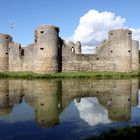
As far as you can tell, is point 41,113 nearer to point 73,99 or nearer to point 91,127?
point 91,127

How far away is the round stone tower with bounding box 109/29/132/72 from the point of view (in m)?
38.9

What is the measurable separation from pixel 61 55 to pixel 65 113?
79.0ft

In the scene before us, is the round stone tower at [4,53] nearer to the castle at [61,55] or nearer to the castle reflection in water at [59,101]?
the castle at [61,55]

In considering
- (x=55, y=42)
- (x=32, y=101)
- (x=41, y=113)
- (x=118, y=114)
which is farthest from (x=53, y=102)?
(x=55, y=42)

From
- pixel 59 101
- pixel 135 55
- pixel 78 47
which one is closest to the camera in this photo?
pixel 59 101

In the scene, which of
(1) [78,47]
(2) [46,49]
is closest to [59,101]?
(2) [46,49]

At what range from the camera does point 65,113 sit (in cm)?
1356

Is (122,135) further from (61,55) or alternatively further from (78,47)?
(78,47)

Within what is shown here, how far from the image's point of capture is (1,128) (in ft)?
35.0

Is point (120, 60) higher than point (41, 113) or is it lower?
higher

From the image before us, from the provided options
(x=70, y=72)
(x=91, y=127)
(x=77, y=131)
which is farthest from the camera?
(x=70, y=72)

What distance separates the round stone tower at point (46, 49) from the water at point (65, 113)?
15.2 meters

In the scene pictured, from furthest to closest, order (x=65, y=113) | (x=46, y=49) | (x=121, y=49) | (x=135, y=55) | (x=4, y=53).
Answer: (x=4, y=53), (x=135, y=55), (x=121, y=49), (x=46, y=49), (x=65, y=113)

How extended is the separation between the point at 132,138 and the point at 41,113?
5.53 metres
